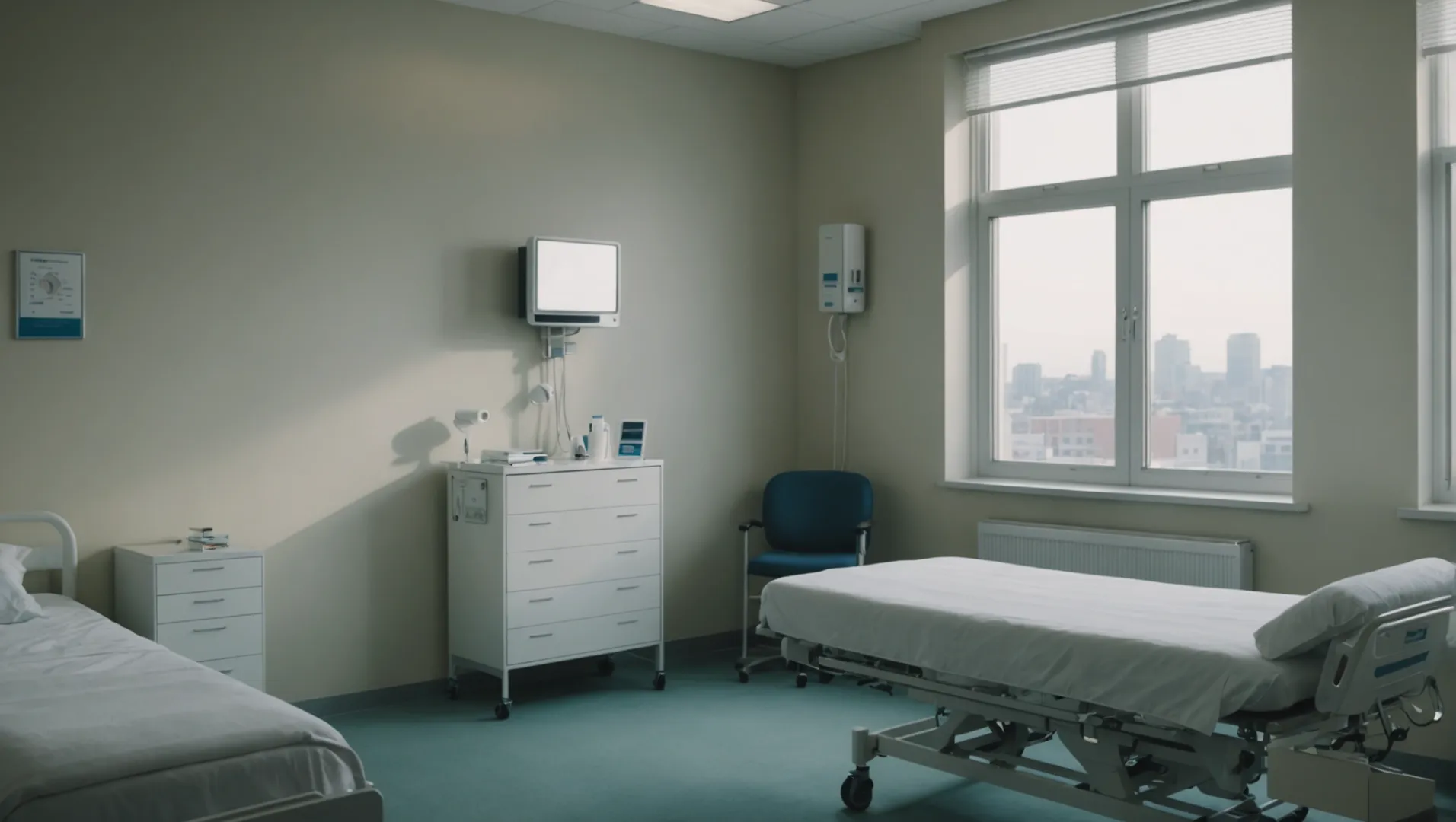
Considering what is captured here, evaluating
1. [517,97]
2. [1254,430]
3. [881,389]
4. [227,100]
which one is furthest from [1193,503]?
[227,100]

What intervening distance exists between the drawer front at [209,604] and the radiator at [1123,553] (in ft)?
10.3

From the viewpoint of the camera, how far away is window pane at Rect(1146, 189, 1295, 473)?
5023 millimetres

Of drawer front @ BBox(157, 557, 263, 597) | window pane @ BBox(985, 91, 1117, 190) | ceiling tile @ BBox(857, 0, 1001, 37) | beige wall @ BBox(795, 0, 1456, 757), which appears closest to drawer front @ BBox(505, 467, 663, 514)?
drawer front @ BBox(157, 557, 263, 597)

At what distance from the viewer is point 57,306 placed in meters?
4.58

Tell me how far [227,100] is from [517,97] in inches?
52.0

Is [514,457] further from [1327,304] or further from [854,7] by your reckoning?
[1327,304]

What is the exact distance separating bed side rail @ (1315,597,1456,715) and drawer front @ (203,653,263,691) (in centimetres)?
Result: 350

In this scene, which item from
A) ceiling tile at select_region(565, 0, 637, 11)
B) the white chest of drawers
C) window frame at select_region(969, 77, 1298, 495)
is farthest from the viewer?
ceiling tile at select_region(565, 0, 637, 11)

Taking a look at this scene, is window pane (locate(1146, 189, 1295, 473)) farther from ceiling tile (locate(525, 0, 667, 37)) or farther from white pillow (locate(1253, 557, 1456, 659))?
ceiling tile (locate(525, 0, 667, 37))

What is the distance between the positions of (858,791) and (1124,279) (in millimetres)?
2687

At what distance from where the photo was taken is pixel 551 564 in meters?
5.44

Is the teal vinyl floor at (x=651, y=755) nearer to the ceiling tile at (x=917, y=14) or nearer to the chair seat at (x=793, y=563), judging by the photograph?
the chair seat at (x=793, y=563)

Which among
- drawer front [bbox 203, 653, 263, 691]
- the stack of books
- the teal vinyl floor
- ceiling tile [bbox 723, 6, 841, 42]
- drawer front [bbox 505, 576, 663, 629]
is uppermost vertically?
ceiling tile [bbox 723, 6, 841, 42]

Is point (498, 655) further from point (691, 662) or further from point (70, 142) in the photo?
point (70, 142)
